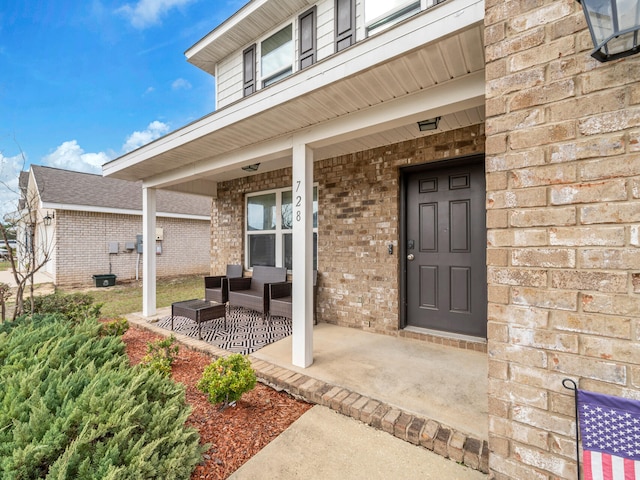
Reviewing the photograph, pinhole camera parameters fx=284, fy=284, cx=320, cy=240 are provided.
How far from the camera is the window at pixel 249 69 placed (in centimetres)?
544

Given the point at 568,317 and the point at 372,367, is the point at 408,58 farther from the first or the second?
the point at 372,367

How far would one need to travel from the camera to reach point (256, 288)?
525 cm

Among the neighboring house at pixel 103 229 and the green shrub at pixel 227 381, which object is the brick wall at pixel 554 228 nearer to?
the green shrub at pixel 227 381

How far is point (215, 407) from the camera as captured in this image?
7.43ft

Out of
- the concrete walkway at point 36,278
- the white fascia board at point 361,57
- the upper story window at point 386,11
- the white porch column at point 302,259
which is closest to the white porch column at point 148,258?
the white fascia board at point 361,57

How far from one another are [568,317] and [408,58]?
1.74 meters

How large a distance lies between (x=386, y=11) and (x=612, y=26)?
12.3 ft

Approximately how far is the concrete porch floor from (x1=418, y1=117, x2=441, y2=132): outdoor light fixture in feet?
8.04

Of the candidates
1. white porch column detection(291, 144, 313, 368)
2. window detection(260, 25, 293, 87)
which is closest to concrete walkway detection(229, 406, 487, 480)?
white porch column detection(291, 144, 313, 368)

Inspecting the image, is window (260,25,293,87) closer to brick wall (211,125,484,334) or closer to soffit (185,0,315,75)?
soffit (185,0,315,75)

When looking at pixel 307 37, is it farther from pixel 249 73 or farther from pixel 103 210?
pixel 103 210

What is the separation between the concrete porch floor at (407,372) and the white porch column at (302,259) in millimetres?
249

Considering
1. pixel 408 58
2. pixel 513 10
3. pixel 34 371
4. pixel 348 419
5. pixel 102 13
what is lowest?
pixel 348 419

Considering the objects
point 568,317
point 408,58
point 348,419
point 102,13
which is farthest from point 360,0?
point 102,13
